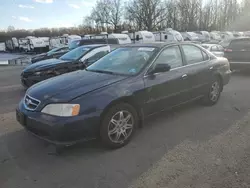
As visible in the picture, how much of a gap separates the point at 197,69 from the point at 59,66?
4.54 meters

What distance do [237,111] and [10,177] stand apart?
14.8 ft

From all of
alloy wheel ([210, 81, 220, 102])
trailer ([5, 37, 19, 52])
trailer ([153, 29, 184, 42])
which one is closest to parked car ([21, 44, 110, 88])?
alloy wheel ([210, 81, 220, 102])

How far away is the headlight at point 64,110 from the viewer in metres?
3.16

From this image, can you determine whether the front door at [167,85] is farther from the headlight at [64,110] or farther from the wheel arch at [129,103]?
the headlight at [64,110]

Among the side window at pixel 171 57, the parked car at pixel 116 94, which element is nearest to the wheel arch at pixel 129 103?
the parked car at pixel 116 94

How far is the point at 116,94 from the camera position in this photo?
11.5 ft

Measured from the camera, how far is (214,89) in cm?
558

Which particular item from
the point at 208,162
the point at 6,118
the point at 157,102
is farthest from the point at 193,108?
the point at 6,118

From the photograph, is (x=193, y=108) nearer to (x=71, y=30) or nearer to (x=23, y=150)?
(x=23, y=150)

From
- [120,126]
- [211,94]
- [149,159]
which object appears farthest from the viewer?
[211,94]

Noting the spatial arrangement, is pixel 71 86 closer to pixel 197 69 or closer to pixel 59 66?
pixel 197 69

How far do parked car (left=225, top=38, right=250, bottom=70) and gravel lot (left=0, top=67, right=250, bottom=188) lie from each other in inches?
214

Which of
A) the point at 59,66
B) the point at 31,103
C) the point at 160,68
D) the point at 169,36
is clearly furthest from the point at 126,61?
the point at 169,36

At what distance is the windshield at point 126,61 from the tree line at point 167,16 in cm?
5356
